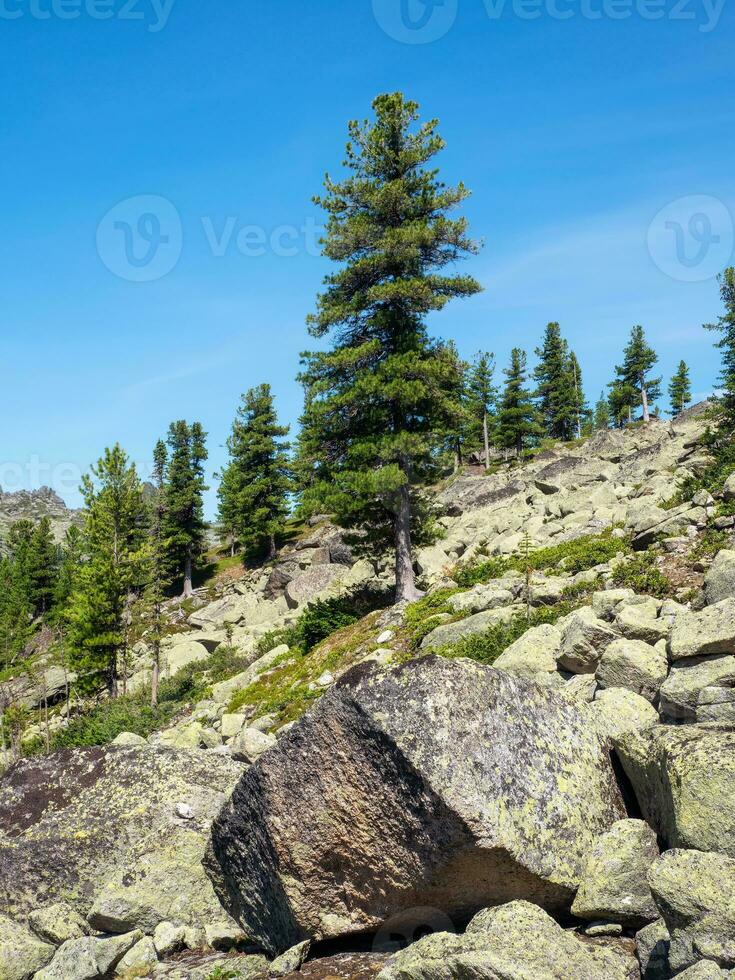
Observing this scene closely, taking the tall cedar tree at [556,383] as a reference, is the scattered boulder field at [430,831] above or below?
below

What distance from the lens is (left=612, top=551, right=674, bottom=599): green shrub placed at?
1329 cm

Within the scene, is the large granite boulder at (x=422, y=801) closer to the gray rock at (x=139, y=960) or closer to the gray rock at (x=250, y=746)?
the gray rock at (x=139, y=960)

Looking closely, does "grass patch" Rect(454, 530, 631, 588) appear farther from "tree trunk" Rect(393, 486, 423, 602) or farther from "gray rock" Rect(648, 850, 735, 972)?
"gray rock" Rect(648, 850, 735, 972)

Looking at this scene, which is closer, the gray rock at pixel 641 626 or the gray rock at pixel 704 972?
the gray rock at pixel 704 972

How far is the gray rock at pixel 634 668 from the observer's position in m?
7.77

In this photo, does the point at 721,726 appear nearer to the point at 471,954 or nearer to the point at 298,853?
the point at 471,954

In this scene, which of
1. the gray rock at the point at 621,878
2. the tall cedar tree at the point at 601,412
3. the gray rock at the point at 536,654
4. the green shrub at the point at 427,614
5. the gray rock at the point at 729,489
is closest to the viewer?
the gray rock at the point at 621,878

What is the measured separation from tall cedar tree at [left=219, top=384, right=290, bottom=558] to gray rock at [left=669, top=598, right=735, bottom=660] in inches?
2220

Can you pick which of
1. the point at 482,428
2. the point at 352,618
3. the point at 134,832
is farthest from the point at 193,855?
the point at 482,428

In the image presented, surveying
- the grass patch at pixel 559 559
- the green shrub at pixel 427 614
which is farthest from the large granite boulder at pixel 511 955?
the grass patch at pixel 559 559

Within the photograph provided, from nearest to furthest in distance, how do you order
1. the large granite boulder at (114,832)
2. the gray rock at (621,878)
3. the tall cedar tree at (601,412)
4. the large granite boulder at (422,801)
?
the gray rock at (621,878) < the large granite boulder at (422,801) < the large granite boulder at (114,832) < the tall cedar tree at (601,412)

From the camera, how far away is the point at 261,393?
66375mm

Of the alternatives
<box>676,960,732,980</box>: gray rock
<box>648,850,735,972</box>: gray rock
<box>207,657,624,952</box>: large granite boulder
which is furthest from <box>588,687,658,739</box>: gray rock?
<box>676,960,732,980</box>: gray rock

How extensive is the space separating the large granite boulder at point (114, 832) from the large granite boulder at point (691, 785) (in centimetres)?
518
